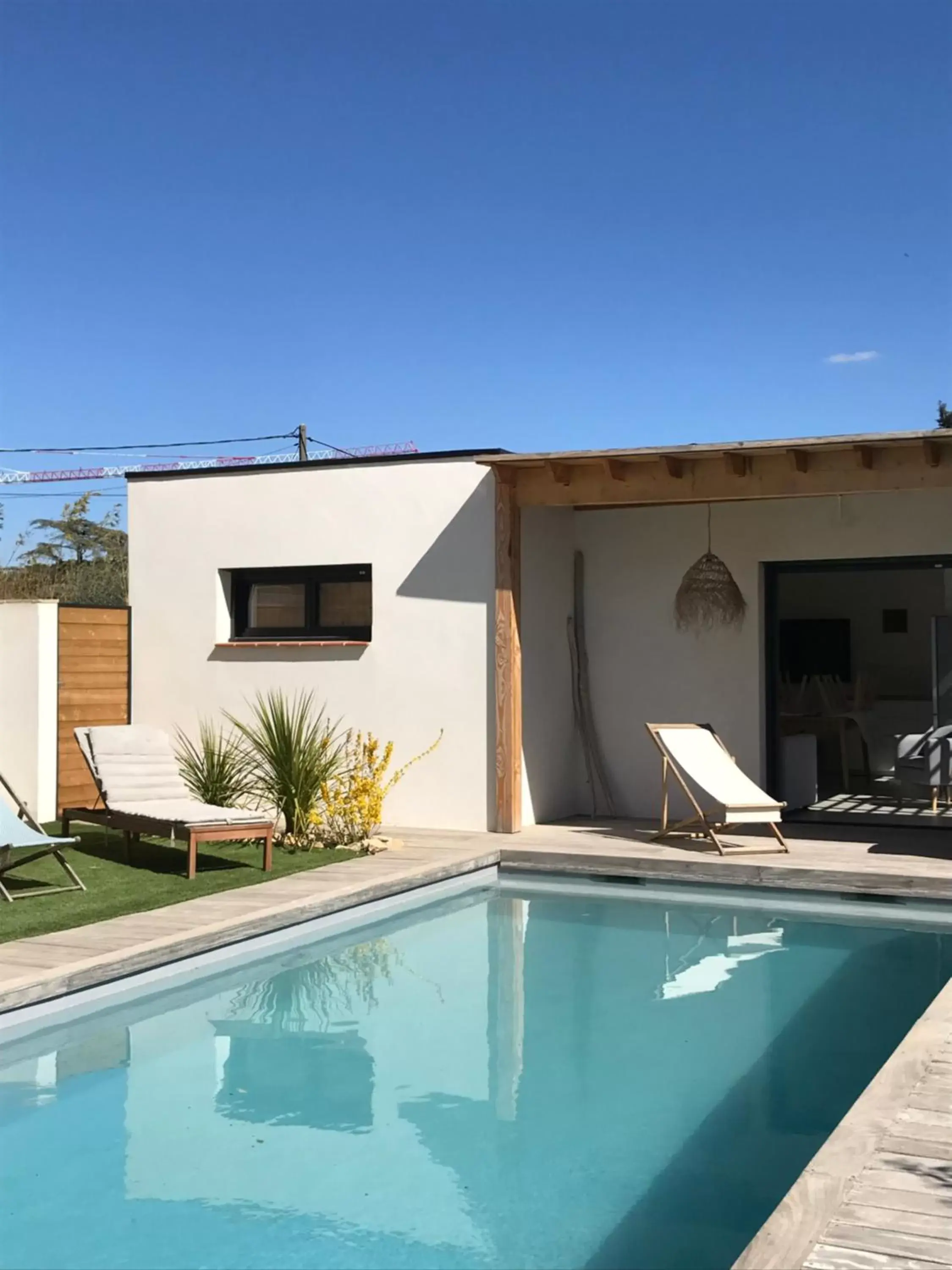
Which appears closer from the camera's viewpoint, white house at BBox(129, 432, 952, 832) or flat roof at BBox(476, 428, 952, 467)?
flat roof at BBox(476, 428, 952, 467)

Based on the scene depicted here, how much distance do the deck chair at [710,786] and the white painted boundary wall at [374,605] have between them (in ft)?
4.77

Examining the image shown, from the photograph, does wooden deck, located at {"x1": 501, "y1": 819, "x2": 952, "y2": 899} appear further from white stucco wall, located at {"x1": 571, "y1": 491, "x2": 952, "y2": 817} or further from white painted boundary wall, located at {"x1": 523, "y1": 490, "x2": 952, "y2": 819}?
white stucco wall, located at {"x1": 571, "y1": 491, "x2": 952, "y2": 817}

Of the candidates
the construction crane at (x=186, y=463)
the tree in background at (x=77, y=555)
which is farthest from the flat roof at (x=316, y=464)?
the construction crane at (x=186, y=463)

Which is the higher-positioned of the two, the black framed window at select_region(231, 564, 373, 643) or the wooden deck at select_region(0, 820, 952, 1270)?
the black framed window at select_region(231, 564, 373, 643)

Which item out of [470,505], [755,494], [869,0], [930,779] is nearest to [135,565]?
[470,505]

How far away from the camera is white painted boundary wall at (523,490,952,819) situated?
10.8m

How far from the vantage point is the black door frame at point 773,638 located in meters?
11.0

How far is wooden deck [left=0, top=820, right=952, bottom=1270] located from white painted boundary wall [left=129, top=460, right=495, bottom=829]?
0.85 meters

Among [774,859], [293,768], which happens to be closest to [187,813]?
[293,768]

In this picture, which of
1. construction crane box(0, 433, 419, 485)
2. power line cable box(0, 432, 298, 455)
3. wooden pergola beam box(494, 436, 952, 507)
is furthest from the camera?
power line cable box(0, 432, 298, 455)

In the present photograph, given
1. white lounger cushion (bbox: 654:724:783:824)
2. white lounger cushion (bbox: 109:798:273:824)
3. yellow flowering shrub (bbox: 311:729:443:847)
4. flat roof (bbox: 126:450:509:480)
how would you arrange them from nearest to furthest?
A: 1. white lounger cushion (bbox: 109:798:273:824)
2. white lounger cushion (bbox: 654:724:783:824)
3. yellow flowering shrub (bbox: 311:729:443:847)
4. flat roof (bbox: 126:450:509:480)

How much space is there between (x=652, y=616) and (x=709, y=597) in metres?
0.57

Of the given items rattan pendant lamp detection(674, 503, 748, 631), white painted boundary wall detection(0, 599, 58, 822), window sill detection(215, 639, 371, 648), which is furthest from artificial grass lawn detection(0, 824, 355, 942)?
rattan pendant lamp detection(674, 503, 748, 631)

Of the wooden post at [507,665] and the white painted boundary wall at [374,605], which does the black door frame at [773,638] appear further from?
the white painted boundary wall at [374,605]
